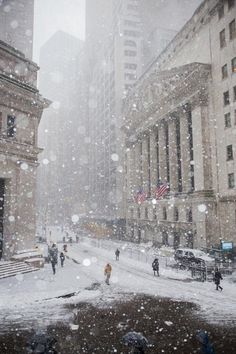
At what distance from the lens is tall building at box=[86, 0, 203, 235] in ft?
299

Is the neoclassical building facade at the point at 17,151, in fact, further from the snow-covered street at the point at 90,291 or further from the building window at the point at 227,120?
the building window at the point at 227,120

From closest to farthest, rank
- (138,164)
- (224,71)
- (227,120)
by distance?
(227,120), (224,71), (138,164)

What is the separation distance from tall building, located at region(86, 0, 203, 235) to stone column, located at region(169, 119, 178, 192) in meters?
28.4

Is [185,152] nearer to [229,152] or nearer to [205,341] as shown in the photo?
[229,152]

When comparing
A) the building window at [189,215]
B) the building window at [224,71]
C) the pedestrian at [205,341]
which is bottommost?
the pedestrian at [205,341]

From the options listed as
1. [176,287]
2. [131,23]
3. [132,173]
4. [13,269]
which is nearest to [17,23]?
[131,23]

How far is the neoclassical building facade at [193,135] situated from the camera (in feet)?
126

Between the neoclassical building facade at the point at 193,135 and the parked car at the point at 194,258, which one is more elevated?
the neoclassical building facade at the point at 193,135

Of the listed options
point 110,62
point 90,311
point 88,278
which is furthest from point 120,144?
point 90,311

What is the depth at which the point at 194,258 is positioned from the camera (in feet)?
94.0

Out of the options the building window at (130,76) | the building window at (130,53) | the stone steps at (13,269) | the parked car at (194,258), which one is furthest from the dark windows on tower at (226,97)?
the building window at (130,53)

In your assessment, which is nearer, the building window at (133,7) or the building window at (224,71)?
the building window at (224,71)

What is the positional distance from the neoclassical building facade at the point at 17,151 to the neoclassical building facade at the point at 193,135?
22.1 m

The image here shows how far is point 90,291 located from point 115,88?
7927 cm
